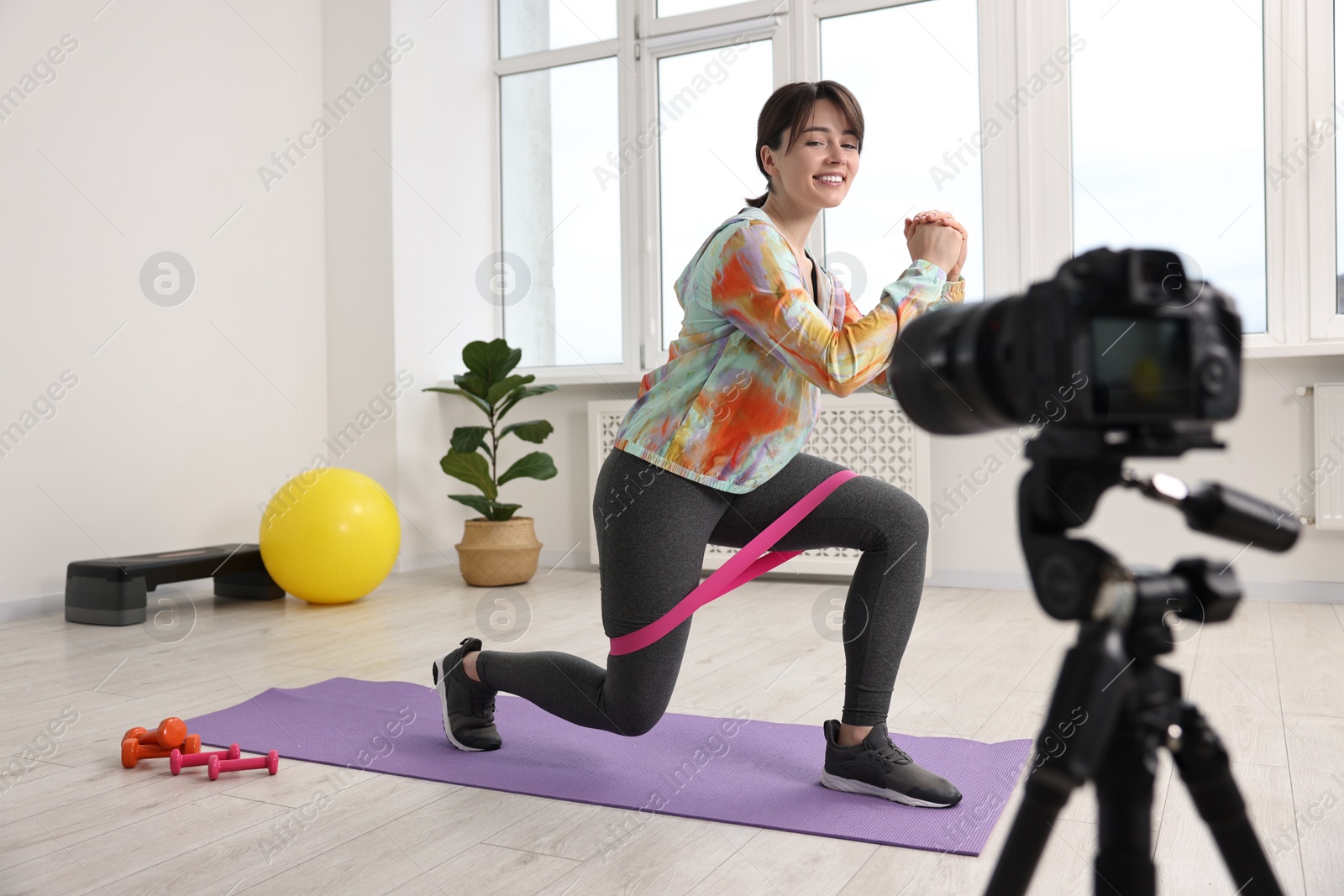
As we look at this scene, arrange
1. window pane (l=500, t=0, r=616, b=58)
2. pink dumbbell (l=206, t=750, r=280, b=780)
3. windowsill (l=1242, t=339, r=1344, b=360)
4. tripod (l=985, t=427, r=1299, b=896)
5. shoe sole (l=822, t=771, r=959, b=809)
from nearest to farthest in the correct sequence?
1. tripod (l=985, t=427, r=1299, b=896)
2. shoe sole (l=822, t=771, r=959, b=809)
3. pink dumbbell (l=206, t=750, r=280, b=780)
4. windowsill (l=1242, t=339, r=1344, b=360)
5. window pane (l=500, t=0, r=616, b=58)

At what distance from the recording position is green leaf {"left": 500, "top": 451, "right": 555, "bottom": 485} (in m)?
4.05

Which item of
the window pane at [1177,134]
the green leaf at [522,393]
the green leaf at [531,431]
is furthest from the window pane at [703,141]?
the window pane at [1177,134]

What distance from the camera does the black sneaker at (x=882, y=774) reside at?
1553 millimetres

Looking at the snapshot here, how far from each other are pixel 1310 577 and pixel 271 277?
397 centimetres

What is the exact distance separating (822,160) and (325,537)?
2.50 metres

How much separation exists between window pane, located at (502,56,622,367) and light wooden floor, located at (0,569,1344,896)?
1862 mm

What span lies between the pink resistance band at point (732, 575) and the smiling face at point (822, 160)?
0.43 m

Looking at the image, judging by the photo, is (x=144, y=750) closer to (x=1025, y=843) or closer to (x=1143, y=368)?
(x=1025, y=843)

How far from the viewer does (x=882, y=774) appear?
1576 millimetres

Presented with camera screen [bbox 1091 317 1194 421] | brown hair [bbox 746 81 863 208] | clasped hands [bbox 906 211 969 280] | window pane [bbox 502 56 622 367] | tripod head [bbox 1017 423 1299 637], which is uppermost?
window pane [bbox 502 56 622 367]

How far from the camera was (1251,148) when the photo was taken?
137 inches

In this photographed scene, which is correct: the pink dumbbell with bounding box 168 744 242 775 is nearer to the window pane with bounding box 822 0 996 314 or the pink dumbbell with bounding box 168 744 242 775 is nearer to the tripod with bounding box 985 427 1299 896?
the tripod with bounding box 985 427 1299 896

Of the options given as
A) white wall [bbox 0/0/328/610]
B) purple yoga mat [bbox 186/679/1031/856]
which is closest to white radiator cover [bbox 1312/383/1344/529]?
purple yoga mat [bbox 186/679/1031/856]

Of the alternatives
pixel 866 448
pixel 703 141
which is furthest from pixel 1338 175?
→ pixel 703 141
